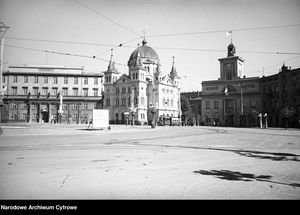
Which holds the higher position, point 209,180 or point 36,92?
point 36,92

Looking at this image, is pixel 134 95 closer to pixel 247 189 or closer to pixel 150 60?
pixel 150 60

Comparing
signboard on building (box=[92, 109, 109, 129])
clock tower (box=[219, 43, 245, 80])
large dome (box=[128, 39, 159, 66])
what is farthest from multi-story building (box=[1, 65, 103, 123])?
signboard on building (box=[92, 109, 109, 129])

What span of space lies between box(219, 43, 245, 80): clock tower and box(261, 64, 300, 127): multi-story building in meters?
7.70

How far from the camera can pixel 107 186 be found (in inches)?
195

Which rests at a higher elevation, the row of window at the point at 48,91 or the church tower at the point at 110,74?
the church tower at the point at 110,74

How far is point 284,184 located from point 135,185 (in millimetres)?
3466

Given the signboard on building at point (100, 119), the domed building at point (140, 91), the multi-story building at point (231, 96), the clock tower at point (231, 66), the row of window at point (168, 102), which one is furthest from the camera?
the row of window at point (168, 102)

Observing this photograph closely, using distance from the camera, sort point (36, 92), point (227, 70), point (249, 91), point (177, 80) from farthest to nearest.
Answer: point (177, 80)
point (36, 92)
point (227, 70)
point (249, 91)

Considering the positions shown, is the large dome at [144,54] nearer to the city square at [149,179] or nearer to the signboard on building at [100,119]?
the signboard on building at [100,119]

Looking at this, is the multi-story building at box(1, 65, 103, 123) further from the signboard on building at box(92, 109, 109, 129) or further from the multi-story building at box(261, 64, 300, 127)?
the multi-story building at box(261, 64, 300, 127)

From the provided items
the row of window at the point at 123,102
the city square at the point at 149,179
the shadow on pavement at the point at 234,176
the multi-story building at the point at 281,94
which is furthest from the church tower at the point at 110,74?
the shadow on pavement at the point at 234,176

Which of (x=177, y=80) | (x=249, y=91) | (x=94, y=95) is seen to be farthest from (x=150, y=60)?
(x=249, y=91)

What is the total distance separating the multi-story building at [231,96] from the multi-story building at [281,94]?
238 cm

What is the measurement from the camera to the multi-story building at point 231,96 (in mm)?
64188
